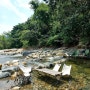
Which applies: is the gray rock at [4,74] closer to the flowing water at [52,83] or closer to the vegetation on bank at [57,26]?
the flowing water at [52,83]

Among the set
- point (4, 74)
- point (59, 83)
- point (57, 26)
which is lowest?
point (59, 83)

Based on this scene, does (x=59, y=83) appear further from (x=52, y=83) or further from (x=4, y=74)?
(x=4, y=74)

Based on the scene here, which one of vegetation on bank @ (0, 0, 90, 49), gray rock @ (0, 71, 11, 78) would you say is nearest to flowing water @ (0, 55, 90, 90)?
gray rock @ (0, 71, 11, 78)

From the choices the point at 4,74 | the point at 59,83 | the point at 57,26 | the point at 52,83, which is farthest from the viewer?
the point at 57,26

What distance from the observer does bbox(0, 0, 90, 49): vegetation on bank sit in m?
19.4

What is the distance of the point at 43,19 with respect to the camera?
47250 millimetres

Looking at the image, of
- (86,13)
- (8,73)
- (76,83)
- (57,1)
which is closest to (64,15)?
(57,1)

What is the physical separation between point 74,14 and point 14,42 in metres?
40.4

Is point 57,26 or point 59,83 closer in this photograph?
point 59,83

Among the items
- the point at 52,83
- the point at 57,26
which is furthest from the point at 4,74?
the point at 57,26

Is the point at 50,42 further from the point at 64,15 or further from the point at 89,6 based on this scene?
the point at 89,6

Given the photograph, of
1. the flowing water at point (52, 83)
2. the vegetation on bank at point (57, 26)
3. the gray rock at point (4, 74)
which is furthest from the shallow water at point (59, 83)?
the vegetation on bank at point (57, 26)

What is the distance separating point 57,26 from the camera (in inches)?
1375

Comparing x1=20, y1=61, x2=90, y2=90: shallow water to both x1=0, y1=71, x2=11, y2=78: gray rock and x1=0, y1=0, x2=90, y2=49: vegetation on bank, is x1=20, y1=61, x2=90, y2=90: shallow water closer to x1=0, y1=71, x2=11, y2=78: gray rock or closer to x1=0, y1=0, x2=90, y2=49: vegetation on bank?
x1=0, y1=71, x2=11, y2=78: gray rock
